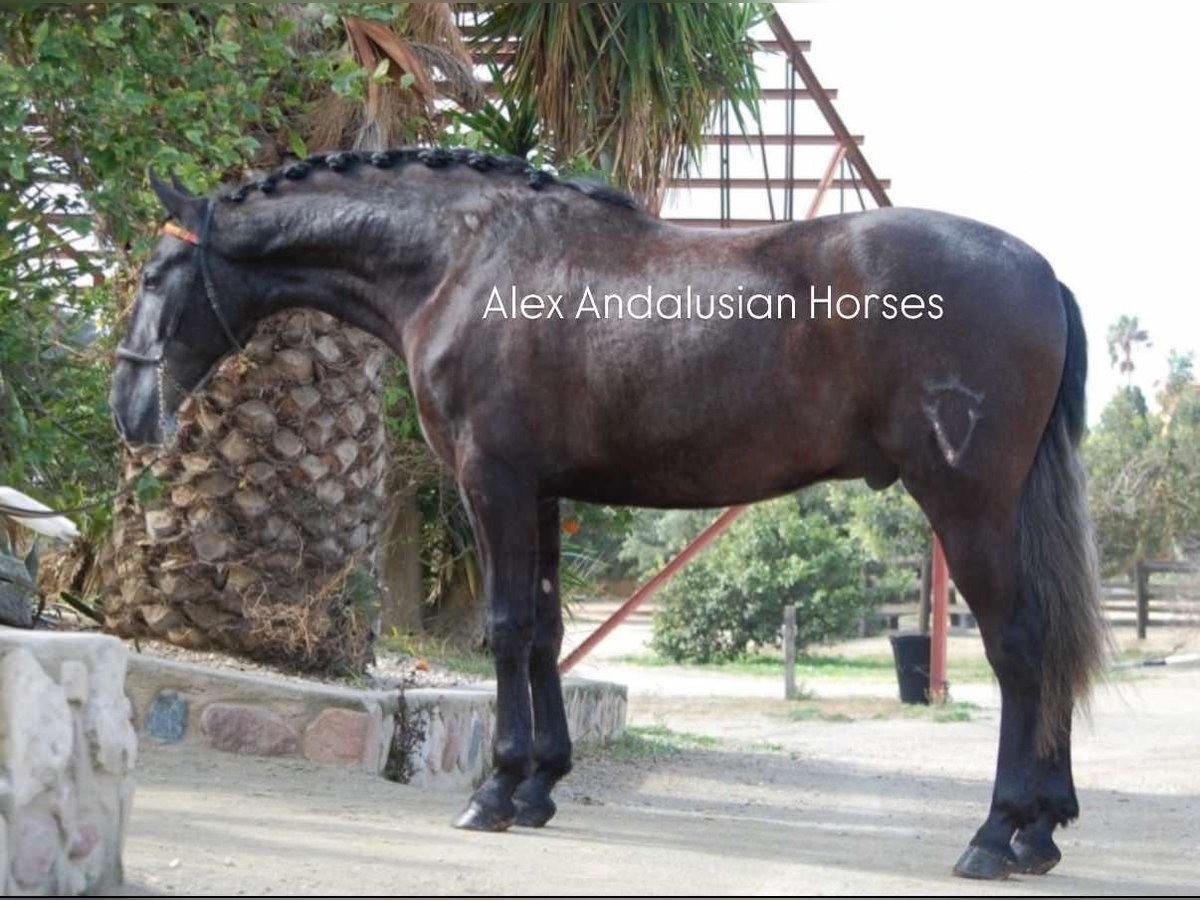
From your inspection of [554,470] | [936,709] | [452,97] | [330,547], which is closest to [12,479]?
[330,547]

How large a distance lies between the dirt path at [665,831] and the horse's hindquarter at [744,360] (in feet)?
4.25

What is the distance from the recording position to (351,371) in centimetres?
829

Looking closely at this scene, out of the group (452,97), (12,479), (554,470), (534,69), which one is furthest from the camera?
(534,69)

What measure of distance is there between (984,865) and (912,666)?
1088 centimetres

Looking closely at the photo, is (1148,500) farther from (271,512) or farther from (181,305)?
(181,305)

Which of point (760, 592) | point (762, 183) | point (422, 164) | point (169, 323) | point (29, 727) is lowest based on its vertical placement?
point (760, 592)

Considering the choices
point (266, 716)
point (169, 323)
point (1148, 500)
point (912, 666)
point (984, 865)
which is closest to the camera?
point (984, 865)

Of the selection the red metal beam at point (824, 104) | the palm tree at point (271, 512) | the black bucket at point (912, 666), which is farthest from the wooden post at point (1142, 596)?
the palm tree at point (271, 512)

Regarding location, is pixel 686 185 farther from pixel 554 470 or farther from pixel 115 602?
pixel 554 470

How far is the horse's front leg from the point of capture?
579 centimetres

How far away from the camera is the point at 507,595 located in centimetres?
584

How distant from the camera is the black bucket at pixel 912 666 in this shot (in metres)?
15.7

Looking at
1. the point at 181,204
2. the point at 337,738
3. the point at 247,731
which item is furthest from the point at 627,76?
the point at 247,731

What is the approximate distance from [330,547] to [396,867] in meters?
3.51
